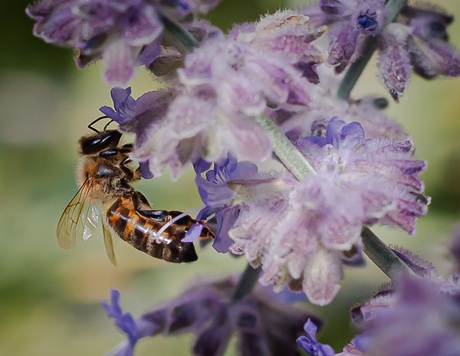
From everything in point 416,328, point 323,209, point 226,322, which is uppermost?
point 416,328

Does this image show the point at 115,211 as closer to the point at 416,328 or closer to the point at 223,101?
the point at 223,101

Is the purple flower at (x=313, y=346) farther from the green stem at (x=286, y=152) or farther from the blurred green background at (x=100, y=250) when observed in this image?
the blurred green background at (x=100, y=250)

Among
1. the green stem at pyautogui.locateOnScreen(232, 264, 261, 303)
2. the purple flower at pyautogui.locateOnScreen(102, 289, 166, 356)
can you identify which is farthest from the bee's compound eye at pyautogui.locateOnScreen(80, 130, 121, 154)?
the green stem at pyautogui.locateOnScreen(232, 264, 261, 303)

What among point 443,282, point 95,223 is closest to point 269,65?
point 443,282

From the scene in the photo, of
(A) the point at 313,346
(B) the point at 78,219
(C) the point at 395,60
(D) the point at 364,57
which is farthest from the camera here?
(B) the point at 78,219

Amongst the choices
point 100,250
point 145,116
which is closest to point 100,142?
point 145,116

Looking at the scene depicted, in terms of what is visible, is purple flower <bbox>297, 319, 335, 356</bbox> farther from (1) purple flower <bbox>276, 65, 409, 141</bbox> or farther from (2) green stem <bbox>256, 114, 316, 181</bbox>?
(1) purple flower <bbox>276, 65, 409, 141</bbox>

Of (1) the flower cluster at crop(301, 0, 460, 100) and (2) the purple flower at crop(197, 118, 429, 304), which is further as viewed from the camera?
(1) the flower cluster at crop(301, 0, 460, 100)
